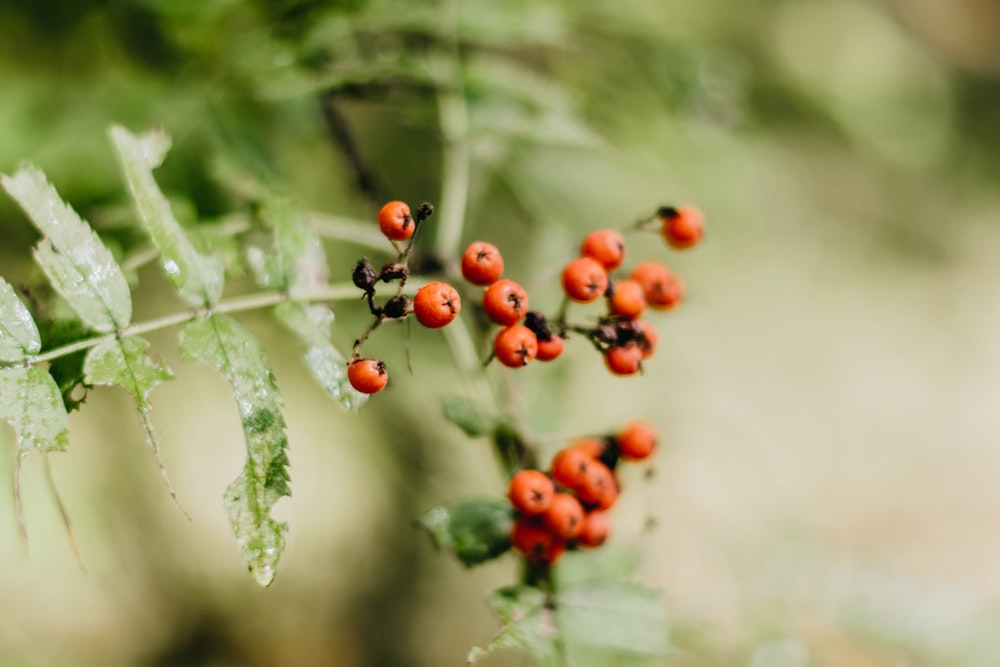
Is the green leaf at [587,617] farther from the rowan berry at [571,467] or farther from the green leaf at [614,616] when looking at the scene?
the rowan berry at [571,467]

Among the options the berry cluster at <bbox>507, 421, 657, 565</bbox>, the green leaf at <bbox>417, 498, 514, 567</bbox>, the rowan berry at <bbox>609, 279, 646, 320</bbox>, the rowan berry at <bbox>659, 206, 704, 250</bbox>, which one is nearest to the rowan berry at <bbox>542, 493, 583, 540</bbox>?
the berry cluster at <bbox>507, 421, 657, 565</bbox>

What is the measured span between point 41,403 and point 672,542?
2.67 m

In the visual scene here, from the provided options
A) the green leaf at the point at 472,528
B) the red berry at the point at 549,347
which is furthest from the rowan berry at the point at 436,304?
the green leaf at the point at 472,528

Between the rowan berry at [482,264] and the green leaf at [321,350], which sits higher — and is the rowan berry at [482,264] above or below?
above

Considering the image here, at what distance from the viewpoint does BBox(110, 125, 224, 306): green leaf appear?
130 centimetres

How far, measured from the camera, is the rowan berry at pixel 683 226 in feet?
4.98

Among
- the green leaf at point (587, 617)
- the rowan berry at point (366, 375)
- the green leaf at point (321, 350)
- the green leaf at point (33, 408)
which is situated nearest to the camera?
the green leaf at point (33, 408)

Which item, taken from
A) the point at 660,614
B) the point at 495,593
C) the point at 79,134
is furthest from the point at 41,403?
the point at 79,134

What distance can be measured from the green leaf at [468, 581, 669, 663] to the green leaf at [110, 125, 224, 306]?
79 centimetres

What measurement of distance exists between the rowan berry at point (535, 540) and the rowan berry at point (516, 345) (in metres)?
0.35

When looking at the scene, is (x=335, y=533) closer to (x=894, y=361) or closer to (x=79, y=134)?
(x=79, y=134)

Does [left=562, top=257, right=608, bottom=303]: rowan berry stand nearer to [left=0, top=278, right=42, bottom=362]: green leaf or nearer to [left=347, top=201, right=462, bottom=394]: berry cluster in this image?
[left=347, top=201, right=462, bottom=394]: berry cluster

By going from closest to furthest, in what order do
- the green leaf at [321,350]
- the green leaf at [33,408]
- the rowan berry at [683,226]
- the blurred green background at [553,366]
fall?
the green leaf at [33,408] → the green leaf at [321,350] → the rowan berry at [683,226] → the blurred green background at [553,366]

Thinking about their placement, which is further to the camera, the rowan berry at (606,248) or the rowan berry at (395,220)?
the rowan berry at (606,248)
